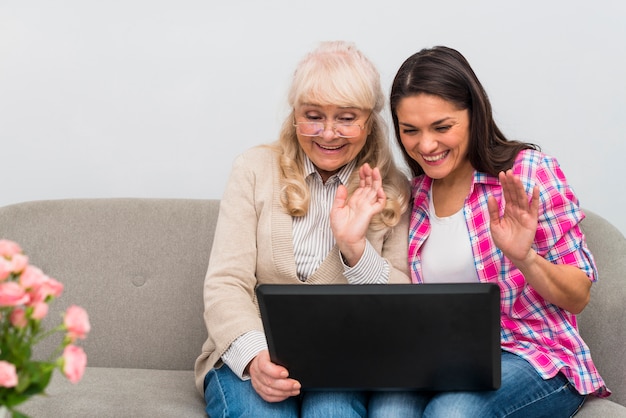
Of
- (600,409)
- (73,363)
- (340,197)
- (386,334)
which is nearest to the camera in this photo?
(73,363)

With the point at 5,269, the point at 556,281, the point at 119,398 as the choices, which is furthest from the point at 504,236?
the point at 5,269

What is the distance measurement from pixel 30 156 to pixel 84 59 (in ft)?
1.19

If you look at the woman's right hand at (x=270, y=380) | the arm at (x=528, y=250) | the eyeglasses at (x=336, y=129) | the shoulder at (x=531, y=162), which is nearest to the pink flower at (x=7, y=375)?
the woman's right hand at (x=270, y=380)

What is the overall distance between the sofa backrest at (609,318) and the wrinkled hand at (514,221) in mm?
446

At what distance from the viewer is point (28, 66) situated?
2.89 metres

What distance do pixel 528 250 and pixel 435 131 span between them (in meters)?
0.37

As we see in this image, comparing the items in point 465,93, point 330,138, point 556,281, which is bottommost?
point 556,281

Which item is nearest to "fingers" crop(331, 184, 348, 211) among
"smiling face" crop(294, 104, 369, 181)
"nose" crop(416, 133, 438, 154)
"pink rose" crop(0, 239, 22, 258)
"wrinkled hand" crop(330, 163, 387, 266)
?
"wrinkled hand" crop(330, 163, 387, 266)

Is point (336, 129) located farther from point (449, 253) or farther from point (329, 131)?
point (449, 253)

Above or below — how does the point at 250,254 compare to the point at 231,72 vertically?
below

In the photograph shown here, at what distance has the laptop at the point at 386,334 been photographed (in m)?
1.65

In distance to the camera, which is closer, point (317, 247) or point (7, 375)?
point (7, 375)

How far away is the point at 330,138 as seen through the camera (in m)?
2.12

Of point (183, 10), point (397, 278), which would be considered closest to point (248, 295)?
point (397, 278)
